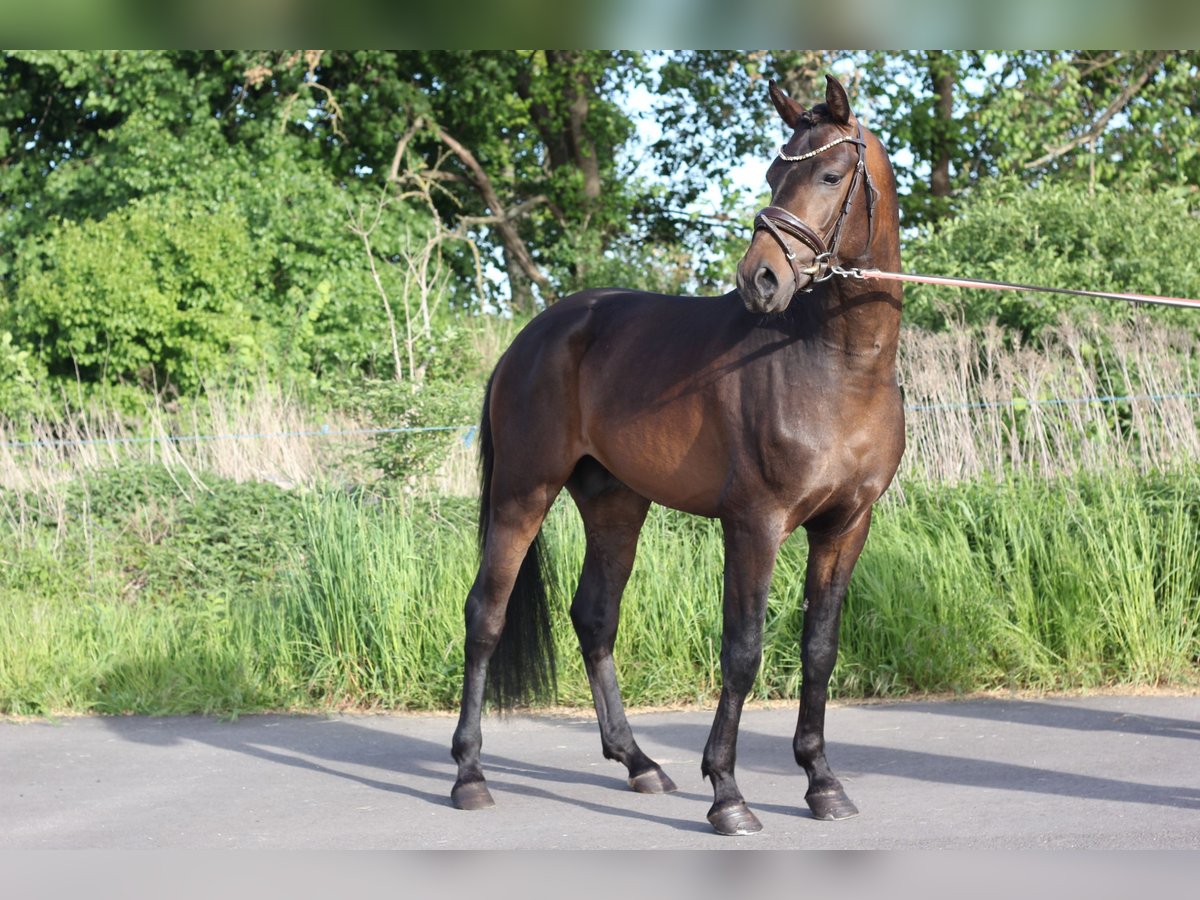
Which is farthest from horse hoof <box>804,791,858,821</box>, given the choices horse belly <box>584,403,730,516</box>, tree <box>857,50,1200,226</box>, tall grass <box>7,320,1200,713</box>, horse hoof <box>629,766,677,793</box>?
tree <box>857,50,1200,226</box>

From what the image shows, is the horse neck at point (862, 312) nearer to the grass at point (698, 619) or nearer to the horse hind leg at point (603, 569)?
the horse hind leg at point (603, 569)

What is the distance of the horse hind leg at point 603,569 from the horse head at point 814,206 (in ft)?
5.22

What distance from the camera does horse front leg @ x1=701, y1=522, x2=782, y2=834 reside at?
449 cm

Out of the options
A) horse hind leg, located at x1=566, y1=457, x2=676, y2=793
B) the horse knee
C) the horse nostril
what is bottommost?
the horse knee

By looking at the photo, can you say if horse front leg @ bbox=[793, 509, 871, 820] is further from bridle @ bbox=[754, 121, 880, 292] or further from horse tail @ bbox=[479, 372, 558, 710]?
horse tail @ bbox=[479, 372, 558, 710]

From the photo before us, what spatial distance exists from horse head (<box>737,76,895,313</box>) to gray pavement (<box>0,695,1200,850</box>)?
186 centimetres

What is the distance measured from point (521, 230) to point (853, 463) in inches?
676

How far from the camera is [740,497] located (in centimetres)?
454

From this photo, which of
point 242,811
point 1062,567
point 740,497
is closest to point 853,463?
point 740,497

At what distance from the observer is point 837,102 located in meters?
4.20

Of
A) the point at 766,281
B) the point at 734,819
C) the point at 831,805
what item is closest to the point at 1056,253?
the point at 831,805

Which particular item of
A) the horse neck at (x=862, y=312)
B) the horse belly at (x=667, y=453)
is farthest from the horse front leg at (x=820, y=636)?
the horse neck at (x=862, y=312)

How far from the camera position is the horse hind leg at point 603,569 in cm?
549

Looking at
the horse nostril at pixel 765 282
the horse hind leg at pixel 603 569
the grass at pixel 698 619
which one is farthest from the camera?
the grass at pixel 698 619
